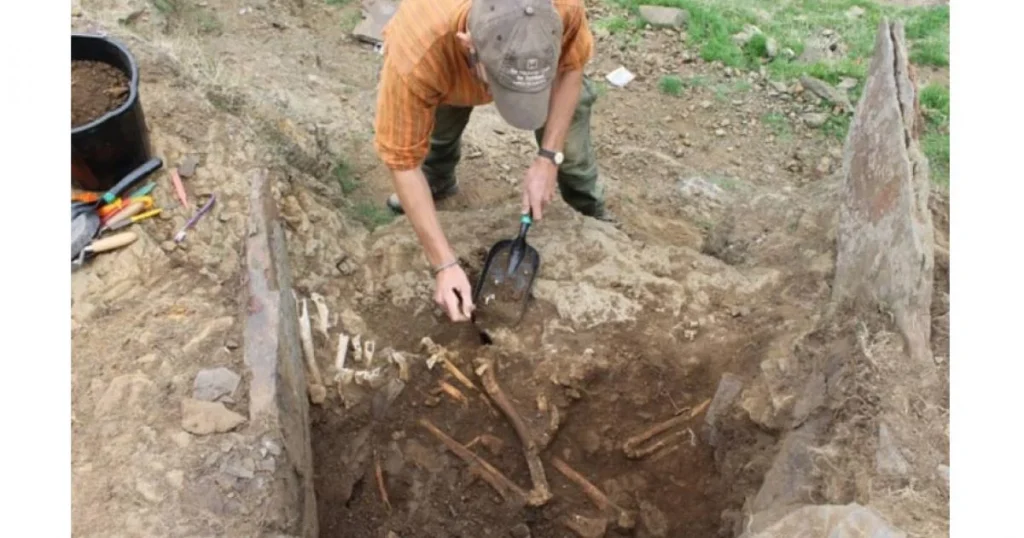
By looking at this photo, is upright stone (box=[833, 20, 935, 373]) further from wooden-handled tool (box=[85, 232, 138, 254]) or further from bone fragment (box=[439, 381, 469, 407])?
wooden-handled tool (box=[85, 232, 138, 254])

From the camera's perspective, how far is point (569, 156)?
4031 millimetres

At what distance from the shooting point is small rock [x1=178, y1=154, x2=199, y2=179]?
11.5 feet

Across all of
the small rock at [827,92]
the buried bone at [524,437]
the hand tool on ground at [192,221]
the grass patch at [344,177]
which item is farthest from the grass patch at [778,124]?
the hand tool on ground at [192,221]

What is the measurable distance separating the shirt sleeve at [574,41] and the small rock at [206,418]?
5.56 ft

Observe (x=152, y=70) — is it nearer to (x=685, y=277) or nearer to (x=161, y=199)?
(x=161, y=199)

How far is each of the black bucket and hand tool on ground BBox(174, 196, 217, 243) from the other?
1.07 feet

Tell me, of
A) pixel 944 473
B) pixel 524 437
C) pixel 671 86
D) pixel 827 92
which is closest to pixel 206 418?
pixel 524 437

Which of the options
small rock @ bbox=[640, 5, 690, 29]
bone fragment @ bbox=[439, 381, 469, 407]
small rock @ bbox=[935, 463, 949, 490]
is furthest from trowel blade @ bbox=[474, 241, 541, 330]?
small rock @ bbox=[640, 5, 690, 29]

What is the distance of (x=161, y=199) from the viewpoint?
3420mm

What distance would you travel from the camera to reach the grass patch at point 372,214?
4.26m

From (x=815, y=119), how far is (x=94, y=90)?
4.14 m

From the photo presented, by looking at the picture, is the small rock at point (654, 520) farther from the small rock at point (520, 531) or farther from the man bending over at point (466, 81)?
the man bending over at point (466, 81)

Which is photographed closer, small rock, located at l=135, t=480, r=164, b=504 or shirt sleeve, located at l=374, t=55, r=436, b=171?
small rock, located at l=135, t=480, r=164, b=504

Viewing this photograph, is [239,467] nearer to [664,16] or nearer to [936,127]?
[936,127]
